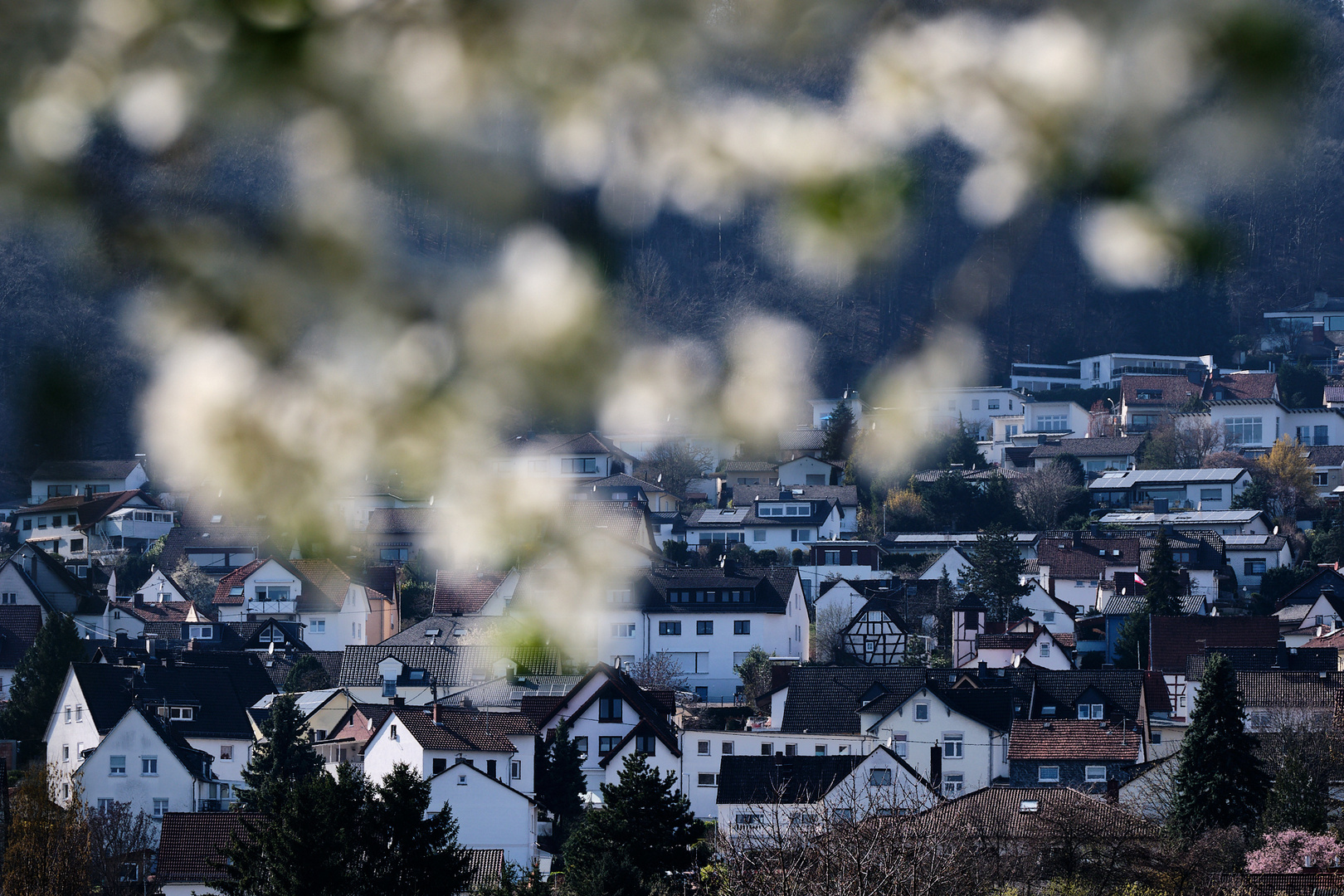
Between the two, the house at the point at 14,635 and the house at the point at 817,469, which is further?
the house at the point at 14,635

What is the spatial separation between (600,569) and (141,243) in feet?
4.43

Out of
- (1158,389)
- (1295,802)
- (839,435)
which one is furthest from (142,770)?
(839,435)

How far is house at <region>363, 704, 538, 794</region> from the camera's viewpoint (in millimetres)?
29172

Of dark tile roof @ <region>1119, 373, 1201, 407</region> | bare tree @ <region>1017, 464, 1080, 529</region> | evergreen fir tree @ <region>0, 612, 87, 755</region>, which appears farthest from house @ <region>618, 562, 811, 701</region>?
evergreen fir tree @ <region>0, 612, 87, 755</region>

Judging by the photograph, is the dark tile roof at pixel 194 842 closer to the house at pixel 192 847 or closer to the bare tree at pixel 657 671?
the house at pixel 192 847

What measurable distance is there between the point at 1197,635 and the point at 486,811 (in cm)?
2100

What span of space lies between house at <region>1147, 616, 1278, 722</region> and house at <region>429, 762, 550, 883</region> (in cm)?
1822

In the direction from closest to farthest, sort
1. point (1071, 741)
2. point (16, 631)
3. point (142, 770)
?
point (1071, 741) < point (142, 770) < point (16, 631)

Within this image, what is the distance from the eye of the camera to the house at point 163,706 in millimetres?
32906

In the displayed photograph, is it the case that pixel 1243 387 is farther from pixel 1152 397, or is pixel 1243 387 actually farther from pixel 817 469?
pixel 817 469

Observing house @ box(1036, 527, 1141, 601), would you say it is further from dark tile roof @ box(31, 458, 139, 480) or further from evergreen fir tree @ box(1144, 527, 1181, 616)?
dark tile roof @ box(31, 458, 139, 480)

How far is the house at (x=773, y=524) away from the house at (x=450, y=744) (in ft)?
32.5

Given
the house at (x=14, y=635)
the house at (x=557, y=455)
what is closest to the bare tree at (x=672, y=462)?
Result: the house at (x=557, y=455)

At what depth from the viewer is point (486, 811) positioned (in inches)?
1105
